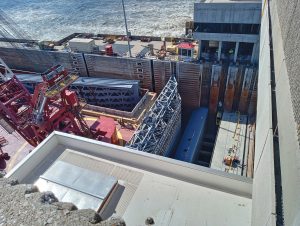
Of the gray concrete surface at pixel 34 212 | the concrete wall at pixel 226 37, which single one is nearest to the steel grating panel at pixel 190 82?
the concrete wall at pixel 226 37

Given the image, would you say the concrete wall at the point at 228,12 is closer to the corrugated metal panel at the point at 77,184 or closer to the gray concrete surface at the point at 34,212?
the corrugated metal panel at the point at 77,184

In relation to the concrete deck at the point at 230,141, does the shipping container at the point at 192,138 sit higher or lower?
lower

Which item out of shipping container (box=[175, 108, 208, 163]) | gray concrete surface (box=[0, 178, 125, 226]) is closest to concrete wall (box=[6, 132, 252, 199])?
gray concrete surface (box=[0, 178, 125, 226])

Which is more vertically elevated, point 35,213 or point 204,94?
point 35,213

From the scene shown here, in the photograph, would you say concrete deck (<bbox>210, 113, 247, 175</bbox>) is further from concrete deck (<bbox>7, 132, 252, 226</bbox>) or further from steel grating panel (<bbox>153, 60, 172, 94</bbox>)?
concrete deck (<bbox>7, 132, 252, 226</bbox>)

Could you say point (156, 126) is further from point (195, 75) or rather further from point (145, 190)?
point (145, 190)

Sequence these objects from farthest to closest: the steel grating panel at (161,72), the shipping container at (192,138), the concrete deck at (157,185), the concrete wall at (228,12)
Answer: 1. the steel grating panel at (161,72)
2. the shipping container at (192,138)
3. the concrete wall at (228,12)
4. the concrete deck at (157,185)

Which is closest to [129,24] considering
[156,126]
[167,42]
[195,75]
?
[167,42]
